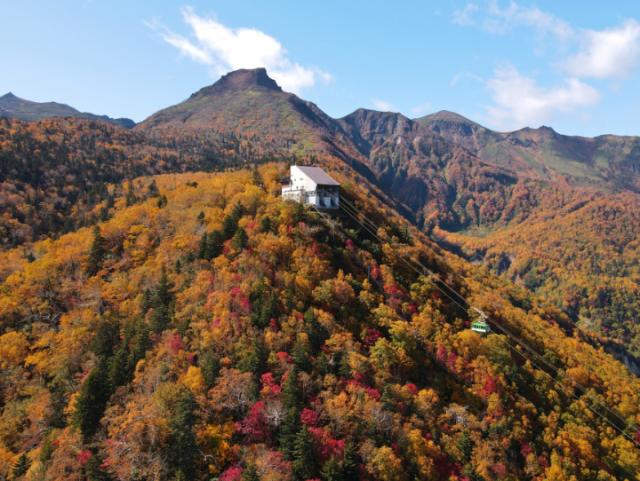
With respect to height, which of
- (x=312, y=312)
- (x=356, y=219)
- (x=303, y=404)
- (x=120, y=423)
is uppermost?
(x=356, y=219)

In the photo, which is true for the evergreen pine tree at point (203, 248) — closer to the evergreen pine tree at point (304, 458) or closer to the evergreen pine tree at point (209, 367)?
the evergreen pine tree at point (209, 367)

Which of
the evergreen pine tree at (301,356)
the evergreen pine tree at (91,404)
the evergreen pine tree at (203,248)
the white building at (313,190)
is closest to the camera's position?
the evergreen pine tree at (91,404)

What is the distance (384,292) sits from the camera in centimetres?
8238

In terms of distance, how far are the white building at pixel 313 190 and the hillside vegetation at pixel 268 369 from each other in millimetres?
3995

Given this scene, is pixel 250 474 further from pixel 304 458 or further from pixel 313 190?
pixel 313 190

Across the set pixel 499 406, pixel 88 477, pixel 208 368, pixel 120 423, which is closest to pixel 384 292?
pixel 499 406

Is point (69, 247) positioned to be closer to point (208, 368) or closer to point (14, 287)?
point (14, 287)

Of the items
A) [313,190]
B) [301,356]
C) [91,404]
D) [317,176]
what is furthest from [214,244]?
[91,404]

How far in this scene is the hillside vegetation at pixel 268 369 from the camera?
55312 millimetres

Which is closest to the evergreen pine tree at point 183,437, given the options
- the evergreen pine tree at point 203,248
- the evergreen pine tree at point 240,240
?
the evergreen pine tree at point 240,240

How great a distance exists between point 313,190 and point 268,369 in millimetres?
40348

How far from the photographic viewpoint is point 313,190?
296 feet

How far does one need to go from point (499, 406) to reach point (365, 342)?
23.5m

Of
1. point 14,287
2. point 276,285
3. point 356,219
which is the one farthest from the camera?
point 356,219
